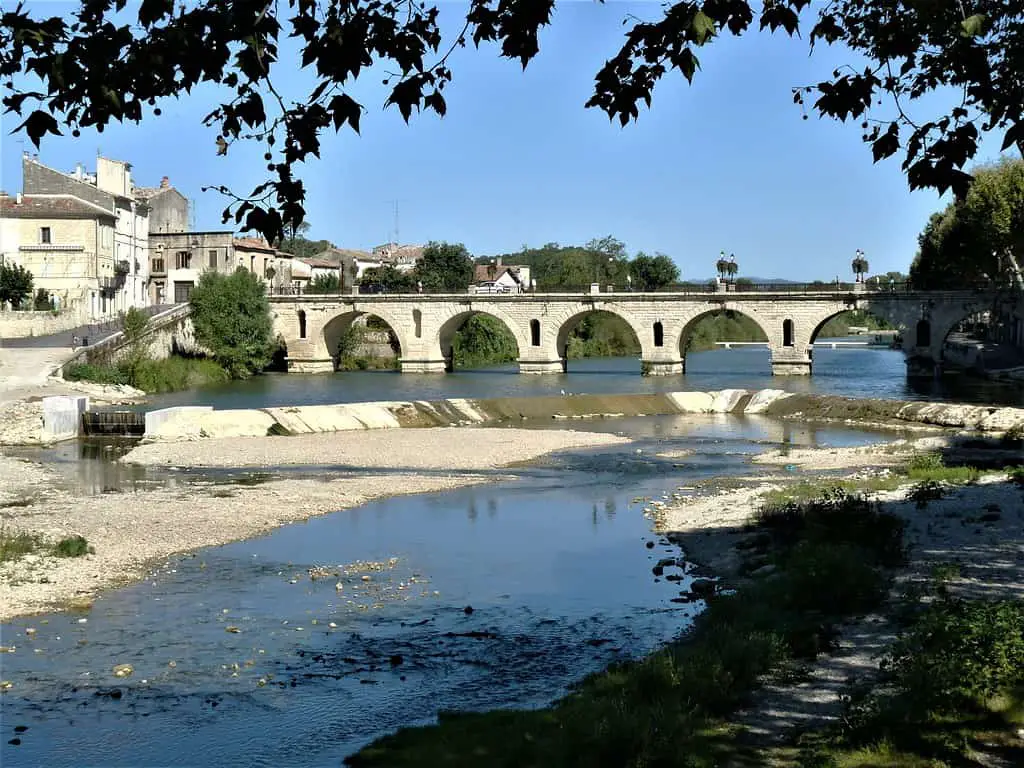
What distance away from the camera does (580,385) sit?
2569 inches

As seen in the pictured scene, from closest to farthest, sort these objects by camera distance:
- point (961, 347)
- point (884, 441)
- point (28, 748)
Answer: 1. point (28, 748)
2. point (884, 441)
3. point (961, 347)

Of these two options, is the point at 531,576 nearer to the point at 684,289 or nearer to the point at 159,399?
the point at 159,399

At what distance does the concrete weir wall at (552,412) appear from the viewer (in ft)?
134

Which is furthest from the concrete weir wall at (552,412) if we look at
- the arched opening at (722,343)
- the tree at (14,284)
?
the tree at (14,284)

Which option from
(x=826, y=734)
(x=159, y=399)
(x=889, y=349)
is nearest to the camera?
(x=826, y=734)

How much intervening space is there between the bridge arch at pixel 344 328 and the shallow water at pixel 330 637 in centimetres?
5549

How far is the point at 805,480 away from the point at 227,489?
45.4 ft

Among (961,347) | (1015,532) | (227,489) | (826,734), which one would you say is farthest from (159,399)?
(961,347)

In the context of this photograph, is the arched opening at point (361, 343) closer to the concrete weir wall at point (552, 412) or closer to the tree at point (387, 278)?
the tree at point (387, 278)

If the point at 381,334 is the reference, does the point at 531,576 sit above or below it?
below

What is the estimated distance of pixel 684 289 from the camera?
254 feet

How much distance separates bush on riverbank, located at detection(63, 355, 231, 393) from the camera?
5219cm

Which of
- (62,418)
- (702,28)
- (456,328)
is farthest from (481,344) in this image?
(702,28)

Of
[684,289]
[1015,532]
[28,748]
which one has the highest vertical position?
[684,289]
